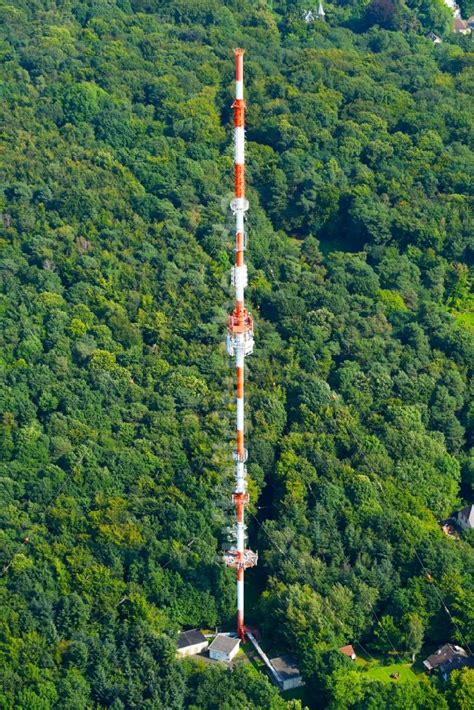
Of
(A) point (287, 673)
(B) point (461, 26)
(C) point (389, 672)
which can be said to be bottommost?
(C) point (389, 672)

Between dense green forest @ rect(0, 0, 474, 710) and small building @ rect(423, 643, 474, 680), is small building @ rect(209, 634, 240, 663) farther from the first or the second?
small building @ rect(423, 643, 474, 680)

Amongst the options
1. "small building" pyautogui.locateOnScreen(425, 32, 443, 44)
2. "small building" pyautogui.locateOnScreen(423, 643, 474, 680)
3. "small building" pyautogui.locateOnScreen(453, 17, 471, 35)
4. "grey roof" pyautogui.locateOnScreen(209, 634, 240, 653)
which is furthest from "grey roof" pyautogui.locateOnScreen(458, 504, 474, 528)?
"small building" pyautogui.locateOnScreen(453, 17, 471, 35)

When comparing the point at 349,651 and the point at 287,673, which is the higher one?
the point at 349,651

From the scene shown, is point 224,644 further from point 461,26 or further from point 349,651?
point 461,26

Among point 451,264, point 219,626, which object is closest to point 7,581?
point 219,626

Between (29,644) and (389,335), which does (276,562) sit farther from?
(389,335)

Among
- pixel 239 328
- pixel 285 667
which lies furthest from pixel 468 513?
pixel 239 328

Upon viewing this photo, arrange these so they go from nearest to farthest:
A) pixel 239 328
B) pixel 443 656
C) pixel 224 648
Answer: pixel 239 328 → pixel 443 656 → pixel 224 648
